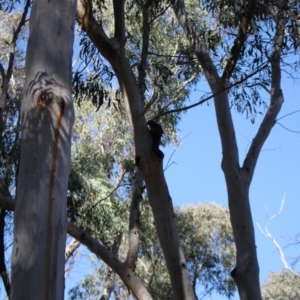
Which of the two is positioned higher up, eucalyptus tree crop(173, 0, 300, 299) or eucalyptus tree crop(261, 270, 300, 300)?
eucalyptus tree crop(261, 270, 300, 300)

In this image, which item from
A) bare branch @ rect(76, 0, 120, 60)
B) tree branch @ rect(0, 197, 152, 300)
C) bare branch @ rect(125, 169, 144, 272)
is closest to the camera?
bare branch @ rect(76, 0, 120, 60)

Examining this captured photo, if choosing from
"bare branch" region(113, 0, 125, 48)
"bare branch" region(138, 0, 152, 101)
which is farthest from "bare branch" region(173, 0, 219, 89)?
"bare branch" region(113, 0, 125, 48)

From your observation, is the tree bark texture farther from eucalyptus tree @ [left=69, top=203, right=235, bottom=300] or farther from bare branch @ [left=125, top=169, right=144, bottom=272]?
eucalyptus tree @ [left=69, top=203, right=235, bottom=300]

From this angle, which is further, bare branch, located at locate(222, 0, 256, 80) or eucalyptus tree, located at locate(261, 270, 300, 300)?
eucalyptus tree, located at locate(261, 270, 300, 300)

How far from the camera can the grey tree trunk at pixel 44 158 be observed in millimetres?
2752

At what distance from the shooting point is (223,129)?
20.2 ft

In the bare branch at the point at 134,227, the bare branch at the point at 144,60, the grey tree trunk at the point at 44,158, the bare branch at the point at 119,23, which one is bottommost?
the grey tree trunk at the point at 44,158

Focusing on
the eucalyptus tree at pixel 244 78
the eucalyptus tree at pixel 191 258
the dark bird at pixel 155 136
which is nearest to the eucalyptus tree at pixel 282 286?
the eucalyptus tree at pixel 191 258

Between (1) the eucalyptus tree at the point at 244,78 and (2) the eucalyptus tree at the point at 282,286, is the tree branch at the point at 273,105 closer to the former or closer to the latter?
(1) the eucalyptus tree at the point at 244,78

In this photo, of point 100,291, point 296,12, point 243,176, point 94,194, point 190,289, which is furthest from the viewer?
point 100,291

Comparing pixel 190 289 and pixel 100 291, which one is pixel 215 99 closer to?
pixel 190 289

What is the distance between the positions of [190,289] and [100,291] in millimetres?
9859

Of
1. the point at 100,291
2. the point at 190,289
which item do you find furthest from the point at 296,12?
the point at 100,291

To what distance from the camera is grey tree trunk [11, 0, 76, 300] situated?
275 centimetres
